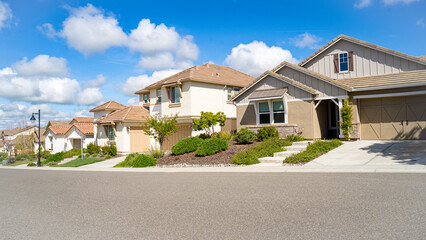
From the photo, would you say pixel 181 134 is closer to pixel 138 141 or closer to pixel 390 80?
pixel 138 141

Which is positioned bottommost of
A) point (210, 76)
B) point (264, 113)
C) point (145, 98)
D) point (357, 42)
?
point (264, 113)

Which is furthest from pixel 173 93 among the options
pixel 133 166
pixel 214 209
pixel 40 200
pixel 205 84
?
pixel 214 209

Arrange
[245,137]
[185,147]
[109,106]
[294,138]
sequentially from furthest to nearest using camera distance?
[109,106]
[185,147]
[245,137]
[294,138]

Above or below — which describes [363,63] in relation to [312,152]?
above

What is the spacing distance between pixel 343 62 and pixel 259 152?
932 centimetres

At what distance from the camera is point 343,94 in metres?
19.6

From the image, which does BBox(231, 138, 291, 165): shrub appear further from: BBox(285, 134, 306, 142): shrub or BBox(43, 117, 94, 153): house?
BBox(43, 117, 94, 153): house

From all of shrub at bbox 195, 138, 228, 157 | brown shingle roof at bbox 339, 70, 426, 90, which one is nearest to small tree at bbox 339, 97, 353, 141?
brown shingle roof at bbox 339, 70, 426, 90

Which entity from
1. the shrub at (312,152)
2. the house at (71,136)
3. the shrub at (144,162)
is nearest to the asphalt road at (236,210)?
the shrub at (312,152)

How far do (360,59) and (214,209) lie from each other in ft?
58.5

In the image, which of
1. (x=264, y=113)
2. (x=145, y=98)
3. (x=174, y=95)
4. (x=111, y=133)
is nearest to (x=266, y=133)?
(x=264, y=113)

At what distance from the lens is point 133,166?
19844mm

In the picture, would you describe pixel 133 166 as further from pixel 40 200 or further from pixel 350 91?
pixel 350 91

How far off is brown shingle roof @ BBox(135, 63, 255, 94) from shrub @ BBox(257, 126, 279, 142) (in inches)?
328
